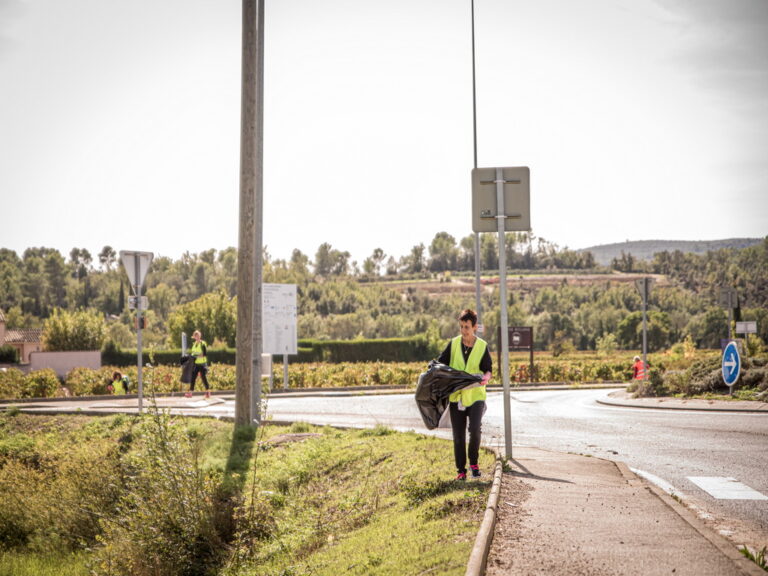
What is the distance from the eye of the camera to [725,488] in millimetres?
9117

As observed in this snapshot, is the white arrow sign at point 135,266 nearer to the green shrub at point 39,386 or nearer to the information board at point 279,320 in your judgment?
the information board at point 279,320

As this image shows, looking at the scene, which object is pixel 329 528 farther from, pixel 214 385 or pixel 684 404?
pixel 214 385

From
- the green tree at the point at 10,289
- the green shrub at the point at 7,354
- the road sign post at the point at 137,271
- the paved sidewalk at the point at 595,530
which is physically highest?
the green tree at the point at 10,289

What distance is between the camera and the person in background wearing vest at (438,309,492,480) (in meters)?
8.41

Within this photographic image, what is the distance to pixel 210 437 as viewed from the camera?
13.9m

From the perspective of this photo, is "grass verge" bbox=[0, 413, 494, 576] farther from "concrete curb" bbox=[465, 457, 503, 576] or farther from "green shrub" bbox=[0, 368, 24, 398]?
"green shrub" bbox=[0, 368, 24, 398]

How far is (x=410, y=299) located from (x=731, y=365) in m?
113

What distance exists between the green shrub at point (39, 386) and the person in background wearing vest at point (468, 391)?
2111 cm

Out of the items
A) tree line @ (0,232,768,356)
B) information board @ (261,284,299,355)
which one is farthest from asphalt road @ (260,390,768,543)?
tree line @ (0,232,768,356)

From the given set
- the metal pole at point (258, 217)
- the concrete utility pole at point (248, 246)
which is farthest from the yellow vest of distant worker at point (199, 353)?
the concrete utility pole at point (248, 246)

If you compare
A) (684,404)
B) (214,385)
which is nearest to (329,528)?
(684,404)

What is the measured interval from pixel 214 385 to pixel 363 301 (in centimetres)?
9806

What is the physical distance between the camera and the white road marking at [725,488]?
8.64 m

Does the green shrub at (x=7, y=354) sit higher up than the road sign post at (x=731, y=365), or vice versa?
the road sign post at (x=731, y=365)
